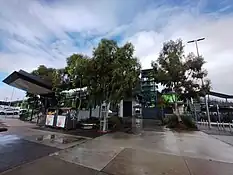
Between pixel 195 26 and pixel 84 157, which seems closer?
pixel 84 157

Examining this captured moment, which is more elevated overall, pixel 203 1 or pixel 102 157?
pixel 203 1

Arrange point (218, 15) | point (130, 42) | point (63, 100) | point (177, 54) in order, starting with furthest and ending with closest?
1. point (63, 100)
2. point (177, 54)
3. point (130, 42)
4. point (218, 15)

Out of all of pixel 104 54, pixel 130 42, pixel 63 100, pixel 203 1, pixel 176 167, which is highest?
pixel 203 1

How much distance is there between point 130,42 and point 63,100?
11.5 meters

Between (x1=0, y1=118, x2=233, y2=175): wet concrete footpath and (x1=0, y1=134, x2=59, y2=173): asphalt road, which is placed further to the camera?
(x1=0, y1=134, x2=59, y2=173): asphalt road

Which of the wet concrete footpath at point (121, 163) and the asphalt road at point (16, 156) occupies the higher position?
the asphalt road at point (16, 156)

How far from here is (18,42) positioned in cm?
1272

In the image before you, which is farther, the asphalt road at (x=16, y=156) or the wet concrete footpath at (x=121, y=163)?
the asphalt road at (x=16, y=156)

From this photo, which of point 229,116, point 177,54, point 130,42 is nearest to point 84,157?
point 130,42

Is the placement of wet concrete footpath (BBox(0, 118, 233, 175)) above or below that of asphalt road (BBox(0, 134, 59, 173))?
below

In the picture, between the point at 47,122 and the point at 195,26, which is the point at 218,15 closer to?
the point at 195,26

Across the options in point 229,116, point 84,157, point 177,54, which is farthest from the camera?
point 229,116

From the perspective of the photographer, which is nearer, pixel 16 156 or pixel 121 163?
pixel 121 163

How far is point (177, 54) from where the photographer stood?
620 inches
